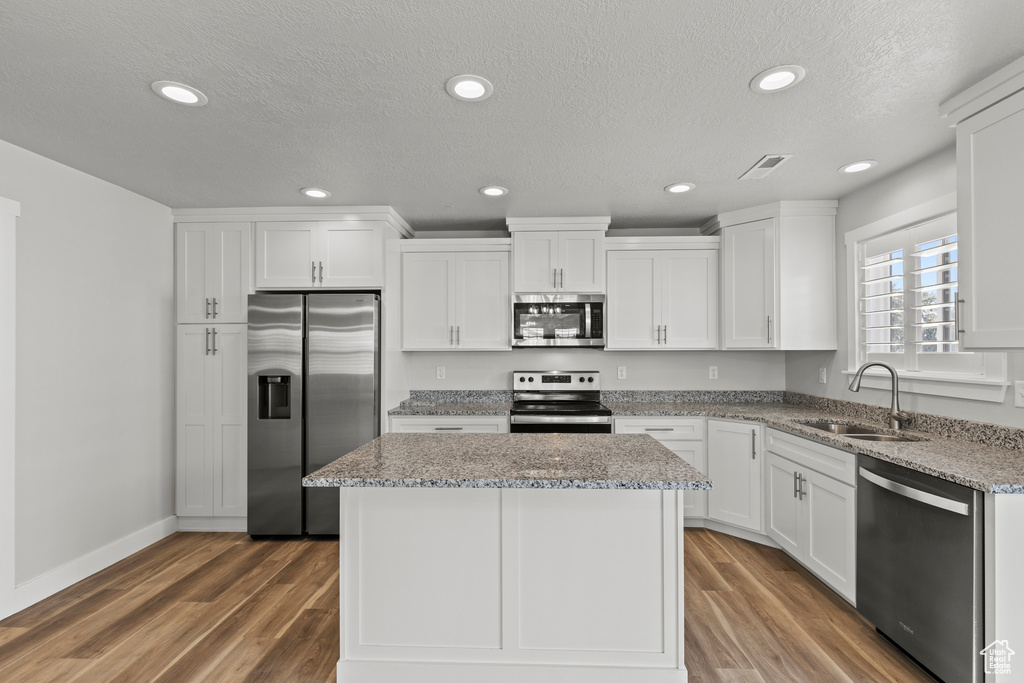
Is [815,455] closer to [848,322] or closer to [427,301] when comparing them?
[848,322]

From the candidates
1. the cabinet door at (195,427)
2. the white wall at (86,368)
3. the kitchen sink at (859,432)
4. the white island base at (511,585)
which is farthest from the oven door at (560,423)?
the white wall at (86,368)

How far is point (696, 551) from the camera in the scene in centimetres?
338

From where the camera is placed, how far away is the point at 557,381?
4371 mm

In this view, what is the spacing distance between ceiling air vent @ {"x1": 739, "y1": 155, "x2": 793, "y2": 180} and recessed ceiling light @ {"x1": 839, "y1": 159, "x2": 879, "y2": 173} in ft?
1.27

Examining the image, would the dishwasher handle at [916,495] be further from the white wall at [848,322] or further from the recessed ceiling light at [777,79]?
the recessed ceiling light at [777,79]

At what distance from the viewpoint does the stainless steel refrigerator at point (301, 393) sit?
366cm

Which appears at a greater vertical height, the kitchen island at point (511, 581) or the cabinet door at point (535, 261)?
the cabinet door at point (535, 261)

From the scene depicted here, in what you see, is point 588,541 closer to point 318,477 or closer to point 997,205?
point 318,477

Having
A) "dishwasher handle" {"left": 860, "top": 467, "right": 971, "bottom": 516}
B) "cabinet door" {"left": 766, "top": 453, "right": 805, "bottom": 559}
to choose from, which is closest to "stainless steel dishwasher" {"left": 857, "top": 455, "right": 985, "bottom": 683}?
"dishwasher handle" {"left": 860, "top": 467, "right": 971, "bottom": 516}

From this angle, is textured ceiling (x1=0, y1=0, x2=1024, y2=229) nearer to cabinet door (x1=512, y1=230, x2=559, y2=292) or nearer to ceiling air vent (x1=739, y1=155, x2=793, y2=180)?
ceiling air vent (x1=739, y1=155, x2=793, y2=180)

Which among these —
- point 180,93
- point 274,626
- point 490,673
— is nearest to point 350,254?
point 180,93

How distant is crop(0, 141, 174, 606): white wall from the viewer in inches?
108

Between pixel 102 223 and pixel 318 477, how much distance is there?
2608 millimetres

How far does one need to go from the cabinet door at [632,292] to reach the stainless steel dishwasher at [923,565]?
193 centimetres
